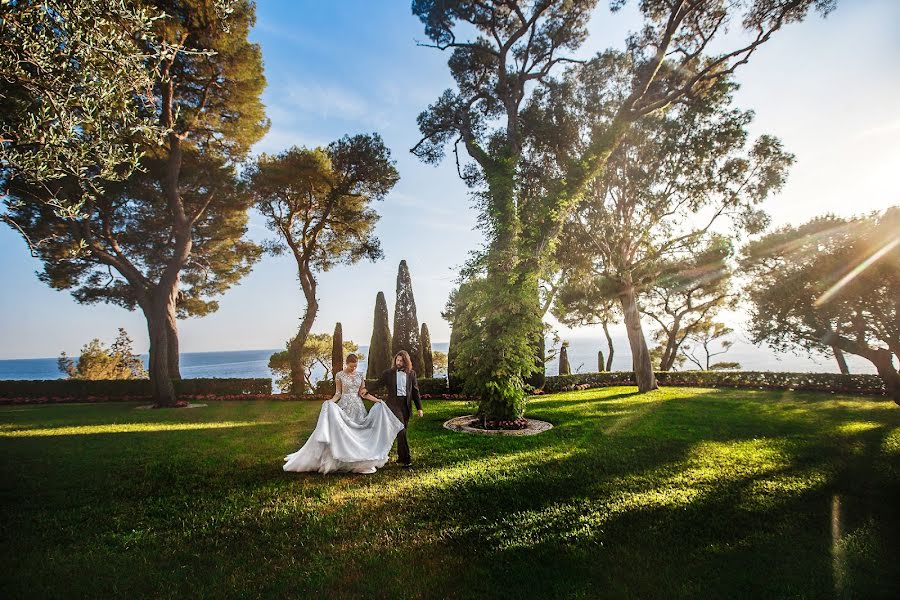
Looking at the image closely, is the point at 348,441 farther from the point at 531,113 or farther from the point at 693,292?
the point at 693,292

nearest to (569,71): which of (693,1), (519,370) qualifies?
(693,1)

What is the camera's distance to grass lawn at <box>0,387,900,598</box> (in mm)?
4070

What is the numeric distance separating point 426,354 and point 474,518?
66.0 ft

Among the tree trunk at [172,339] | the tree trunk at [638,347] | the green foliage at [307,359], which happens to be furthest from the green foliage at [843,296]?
the tree trunk at [172,339]

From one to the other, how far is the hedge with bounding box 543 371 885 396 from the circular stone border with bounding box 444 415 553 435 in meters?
9.73

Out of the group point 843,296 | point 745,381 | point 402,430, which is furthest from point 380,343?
point 745,381

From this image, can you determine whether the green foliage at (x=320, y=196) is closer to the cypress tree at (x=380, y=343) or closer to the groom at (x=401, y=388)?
the cypress tree at (x=380, y=343)

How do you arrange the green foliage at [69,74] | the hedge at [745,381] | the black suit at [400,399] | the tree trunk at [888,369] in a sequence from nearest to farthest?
the green foliage at [69,74]
the black suit at [400,399]
the tree trunk at [888,369]
the hedge at [745,381]

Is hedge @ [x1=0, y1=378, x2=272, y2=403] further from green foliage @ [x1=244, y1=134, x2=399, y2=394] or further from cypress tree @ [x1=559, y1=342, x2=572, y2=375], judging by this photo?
cypress tree @ [x1=559, y1=342, x2=572, y2=375]

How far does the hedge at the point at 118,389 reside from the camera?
22281mm

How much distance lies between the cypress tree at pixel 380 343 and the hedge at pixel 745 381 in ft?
31.9

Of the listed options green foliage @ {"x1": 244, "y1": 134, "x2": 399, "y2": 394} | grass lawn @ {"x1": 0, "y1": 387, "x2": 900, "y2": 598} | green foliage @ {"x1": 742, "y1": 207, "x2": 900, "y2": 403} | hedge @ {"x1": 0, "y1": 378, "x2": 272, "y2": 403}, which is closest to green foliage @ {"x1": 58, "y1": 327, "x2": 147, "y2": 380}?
hedge @ {"x1": 0, "y1": 378, "x2": 272, "y2": 403}

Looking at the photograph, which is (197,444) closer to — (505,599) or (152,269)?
(505,599)

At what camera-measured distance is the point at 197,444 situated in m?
10.3
